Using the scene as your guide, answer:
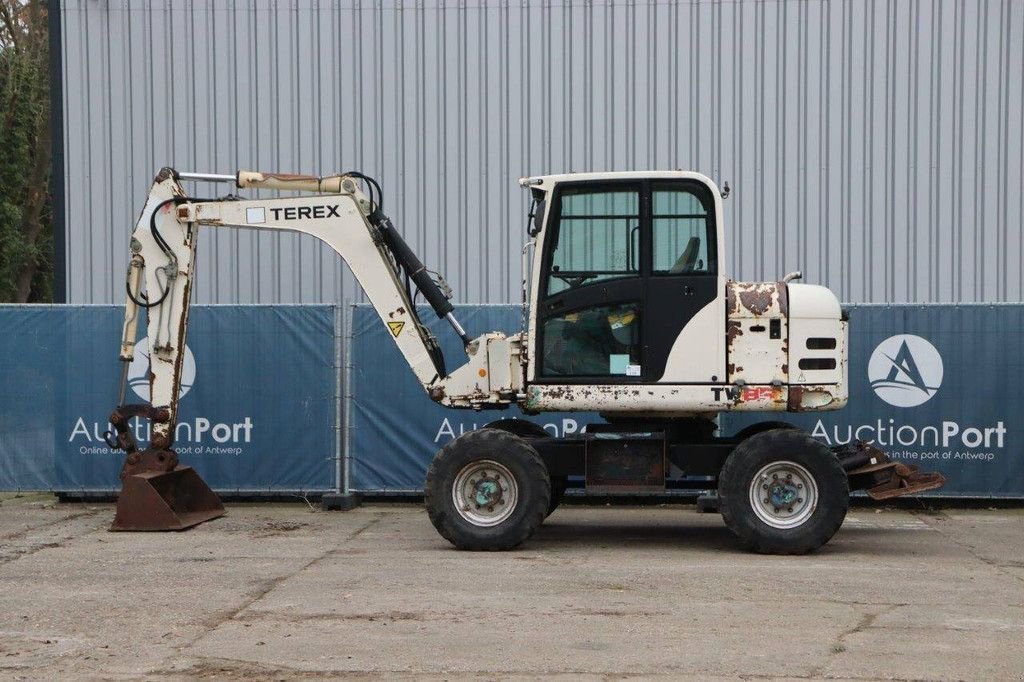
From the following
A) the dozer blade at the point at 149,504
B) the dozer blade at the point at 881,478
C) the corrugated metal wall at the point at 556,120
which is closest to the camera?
the dozer blade at the point at 881,478

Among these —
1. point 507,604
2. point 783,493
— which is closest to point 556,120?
Answer: point 783,493

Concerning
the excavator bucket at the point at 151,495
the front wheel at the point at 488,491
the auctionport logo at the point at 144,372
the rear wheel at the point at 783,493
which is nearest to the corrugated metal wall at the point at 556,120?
the auctionport logo at the point at 144,372

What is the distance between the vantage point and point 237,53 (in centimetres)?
1645

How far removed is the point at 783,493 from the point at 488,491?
246 centimetres

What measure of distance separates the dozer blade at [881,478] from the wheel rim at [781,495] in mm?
833

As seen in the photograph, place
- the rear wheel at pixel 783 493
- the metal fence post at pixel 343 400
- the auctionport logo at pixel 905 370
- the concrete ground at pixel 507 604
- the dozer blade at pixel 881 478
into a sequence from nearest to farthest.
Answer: the concrete ground at pixel 507 604 < the rear wheel at pixel 783 493 < the dozer blade at pixel 881 478 < the auctionport logo at pixel 905 370 < the metal fence post at pixel 343 400

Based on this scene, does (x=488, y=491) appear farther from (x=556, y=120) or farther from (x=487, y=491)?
(x=556, y=120)

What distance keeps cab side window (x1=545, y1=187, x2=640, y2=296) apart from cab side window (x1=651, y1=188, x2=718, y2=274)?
0.18 metres

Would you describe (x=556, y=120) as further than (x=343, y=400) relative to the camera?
Yes

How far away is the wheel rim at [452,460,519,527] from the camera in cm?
1116

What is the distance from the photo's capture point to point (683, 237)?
1108 centimetres

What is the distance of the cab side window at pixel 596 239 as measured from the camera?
436 inches

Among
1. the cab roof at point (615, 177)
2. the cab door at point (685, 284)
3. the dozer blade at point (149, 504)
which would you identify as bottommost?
the dozer blade at point (149, 504)

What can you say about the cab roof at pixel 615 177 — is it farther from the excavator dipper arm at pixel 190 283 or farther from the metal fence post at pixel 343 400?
the metal fence post at pixel 343 400
